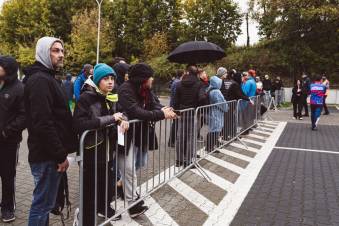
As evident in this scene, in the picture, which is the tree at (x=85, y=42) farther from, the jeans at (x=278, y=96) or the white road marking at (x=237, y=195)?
the white road marking at (x=237, y=195)

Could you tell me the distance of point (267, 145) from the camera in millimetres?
10297

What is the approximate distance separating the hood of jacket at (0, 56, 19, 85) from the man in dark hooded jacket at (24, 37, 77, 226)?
1067 mm

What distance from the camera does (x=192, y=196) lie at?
18.9 ft

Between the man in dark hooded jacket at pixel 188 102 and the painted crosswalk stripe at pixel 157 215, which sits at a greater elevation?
the man in dark hooded jacket at pixel 188 102

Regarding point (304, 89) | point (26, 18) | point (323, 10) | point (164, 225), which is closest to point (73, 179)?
point (164, 225)

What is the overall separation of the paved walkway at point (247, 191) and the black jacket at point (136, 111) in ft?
3.24

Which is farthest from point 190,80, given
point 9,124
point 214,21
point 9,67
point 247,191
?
point 214,21

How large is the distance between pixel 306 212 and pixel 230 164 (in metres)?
2.78

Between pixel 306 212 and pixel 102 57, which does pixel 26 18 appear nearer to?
pixel 102 57

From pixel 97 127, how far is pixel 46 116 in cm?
64

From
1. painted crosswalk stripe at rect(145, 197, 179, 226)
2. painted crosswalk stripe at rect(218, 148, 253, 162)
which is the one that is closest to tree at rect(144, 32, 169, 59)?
painted crosswalk stripe at rect(218, 148, 253, 162)

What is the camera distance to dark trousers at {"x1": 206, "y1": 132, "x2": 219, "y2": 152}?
8094 mm

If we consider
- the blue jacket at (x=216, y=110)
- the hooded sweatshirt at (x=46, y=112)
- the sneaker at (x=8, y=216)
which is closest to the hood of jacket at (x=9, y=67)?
the hooded sweatshirt at (x=46, y=112)

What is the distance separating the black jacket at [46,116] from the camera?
3.35m
